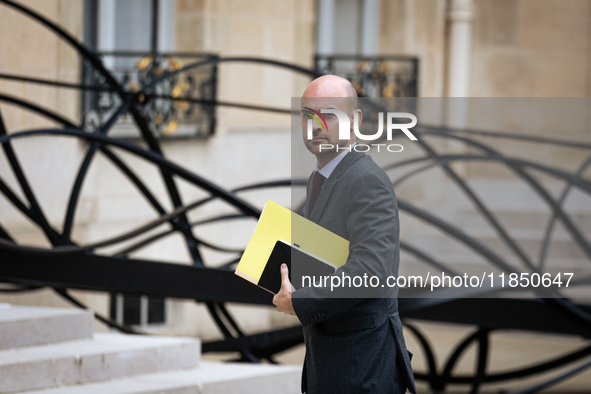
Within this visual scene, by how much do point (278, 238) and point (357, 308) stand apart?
0.21 meters

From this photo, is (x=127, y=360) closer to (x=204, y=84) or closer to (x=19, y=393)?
(x=19, y=393)

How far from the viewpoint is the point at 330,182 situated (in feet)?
4.69

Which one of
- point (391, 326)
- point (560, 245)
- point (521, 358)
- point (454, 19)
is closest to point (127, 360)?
point (391, 326)

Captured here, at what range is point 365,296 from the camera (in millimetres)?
1372

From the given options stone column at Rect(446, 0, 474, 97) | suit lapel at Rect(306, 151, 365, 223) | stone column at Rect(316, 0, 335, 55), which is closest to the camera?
suit lapel at Rect(306, 151, 365, 223)

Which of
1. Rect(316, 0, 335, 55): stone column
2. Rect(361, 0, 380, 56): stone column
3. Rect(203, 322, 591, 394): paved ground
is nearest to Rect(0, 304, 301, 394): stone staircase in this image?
Rect(203, 322, 591, 394): paved ground

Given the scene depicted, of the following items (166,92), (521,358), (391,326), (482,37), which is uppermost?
(482,37)

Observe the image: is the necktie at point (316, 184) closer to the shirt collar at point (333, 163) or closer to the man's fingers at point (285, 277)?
the shirt collar at point (333, 163)

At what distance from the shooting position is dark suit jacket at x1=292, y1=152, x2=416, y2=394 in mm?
1345

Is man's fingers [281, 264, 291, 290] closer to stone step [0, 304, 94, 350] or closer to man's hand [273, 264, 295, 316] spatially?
man's hand [273, 264, 295, 316]

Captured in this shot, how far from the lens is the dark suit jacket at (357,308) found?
4.41 feet

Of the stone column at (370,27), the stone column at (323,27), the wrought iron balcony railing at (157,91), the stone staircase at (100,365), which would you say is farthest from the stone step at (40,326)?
the stone column at (370,27)

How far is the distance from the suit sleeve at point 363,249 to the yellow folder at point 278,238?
0.05 metres

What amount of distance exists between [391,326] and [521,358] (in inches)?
178
